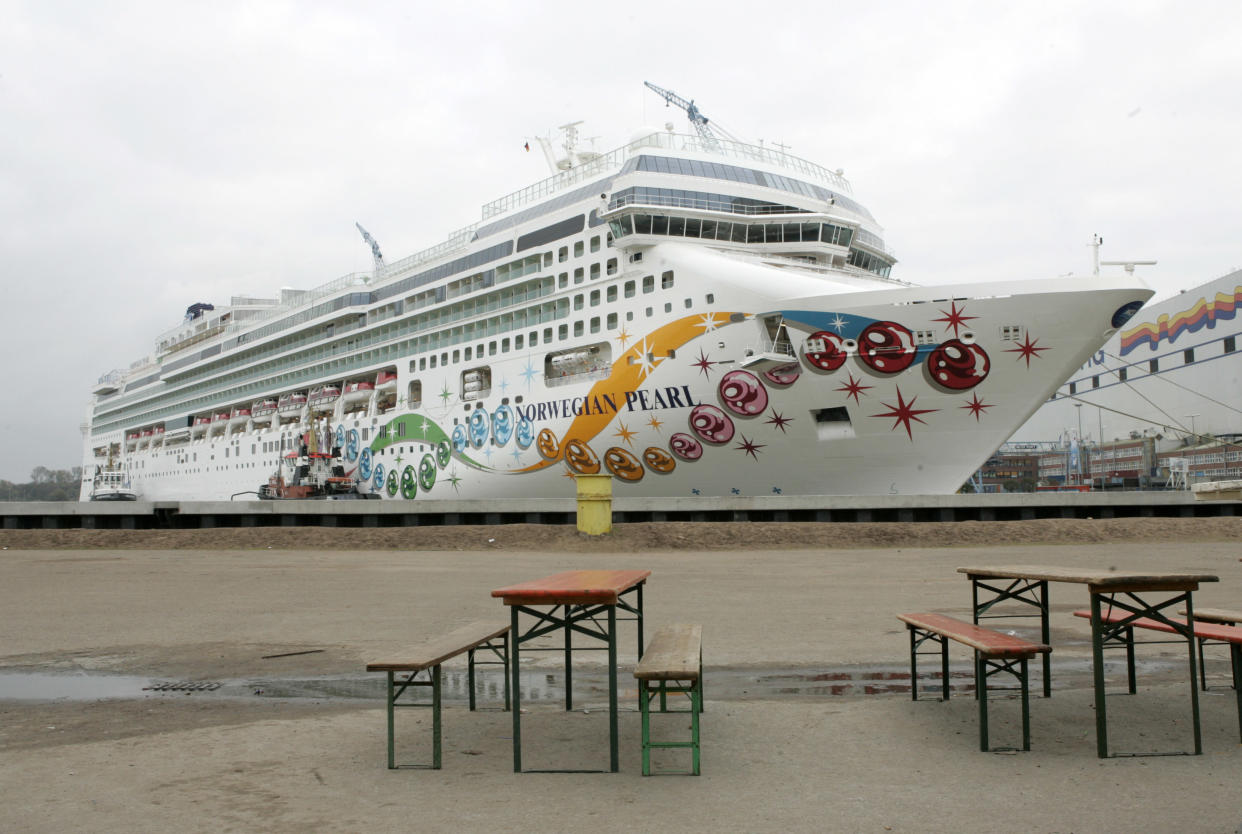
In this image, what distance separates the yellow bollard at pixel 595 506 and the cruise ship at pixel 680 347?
353cm

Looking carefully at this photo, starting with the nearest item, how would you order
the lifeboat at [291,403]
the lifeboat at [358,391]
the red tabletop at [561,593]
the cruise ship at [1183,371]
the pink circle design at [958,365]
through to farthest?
the red tabletop at [561,593], the pink circle design at [958,365], the lifeboat at [358,391], the lifeboat at [291,403], the cruise ship at [1183,371]

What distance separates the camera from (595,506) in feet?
71.3

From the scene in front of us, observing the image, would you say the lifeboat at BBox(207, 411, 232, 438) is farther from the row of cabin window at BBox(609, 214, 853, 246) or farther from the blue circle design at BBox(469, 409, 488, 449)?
the row of cabin window at BBox(609, 214, 853, 246)

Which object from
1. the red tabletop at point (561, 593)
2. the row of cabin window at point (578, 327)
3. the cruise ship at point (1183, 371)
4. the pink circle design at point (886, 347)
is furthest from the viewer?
the cruise ship at point (1183, 371)

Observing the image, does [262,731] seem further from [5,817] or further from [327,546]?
[327,546]

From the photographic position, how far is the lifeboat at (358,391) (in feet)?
135

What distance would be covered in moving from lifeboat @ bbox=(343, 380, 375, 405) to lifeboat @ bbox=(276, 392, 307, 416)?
17.5 ft

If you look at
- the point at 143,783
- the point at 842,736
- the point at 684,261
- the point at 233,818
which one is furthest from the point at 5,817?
the point at 684,261

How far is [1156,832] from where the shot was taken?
12.1ft

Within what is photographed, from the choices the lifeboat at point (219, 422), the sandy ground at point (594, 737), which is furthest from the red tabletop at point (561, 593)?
the lifeboat at point (219, 422)

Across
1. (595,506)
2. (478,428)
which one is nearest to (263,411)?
(478,428)

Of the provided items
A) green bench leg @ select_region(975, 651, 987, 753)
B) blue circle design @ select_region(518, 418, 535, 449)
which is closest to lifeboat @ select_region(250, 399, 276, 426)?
blue circle design @ select_region(518, 418, 535, 449)

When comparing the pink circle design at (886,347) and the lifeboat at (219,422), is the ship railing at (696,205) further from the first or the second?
the lifeboat at (219,422)

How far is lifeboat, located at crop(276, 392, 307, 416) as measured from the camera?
47469mm
